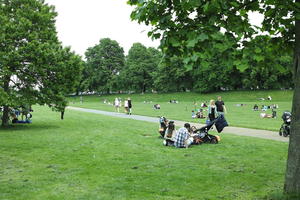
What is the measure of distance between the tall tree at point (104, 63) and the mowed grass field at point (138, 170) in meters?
81.4

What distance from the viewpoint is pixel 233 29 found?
5.12 m

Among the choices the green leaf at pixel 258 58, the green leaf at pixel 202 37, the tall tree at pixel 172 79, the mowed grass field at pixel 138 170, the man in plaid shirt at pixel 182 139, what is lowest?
the mowed grass field at pixel 138 170

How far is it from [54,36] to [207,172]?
49.2ft

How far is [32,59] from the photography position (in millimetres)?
18391

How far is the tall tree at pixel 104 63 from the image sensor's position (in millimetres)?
94256

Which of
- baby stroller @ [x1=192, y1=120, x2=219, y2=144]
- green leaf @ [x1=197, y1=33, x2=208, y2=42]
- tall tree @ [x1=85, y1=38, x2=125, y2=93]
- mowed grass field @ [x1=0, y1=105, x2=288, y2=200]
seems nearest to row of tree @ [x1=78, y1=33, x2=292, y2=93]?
tall tree @ [x1=85, y1=38, x2=125, y2=93]

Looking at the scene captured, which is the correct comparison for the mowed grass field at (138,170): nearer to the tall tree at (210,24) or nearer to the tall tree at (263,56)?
the tall tree at (210,24)

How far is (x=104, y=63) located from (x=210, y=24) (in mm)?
93076

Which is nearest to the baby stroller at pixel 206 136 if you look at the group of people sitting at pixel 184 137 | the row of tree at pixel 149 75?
the group of people sitting at pixel 184 137

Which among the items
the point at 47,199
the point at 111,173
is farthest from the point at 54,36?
the point at 47,199

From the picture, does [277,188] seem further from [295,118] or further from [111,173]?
[111,173]

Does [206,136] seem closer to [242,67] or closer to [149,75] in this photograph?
[242,67]

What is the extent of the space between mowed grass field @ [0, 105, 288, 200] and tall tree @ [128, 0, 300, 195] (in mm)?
1545

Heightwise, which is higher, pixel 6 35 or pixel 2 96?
pixel 6 35
